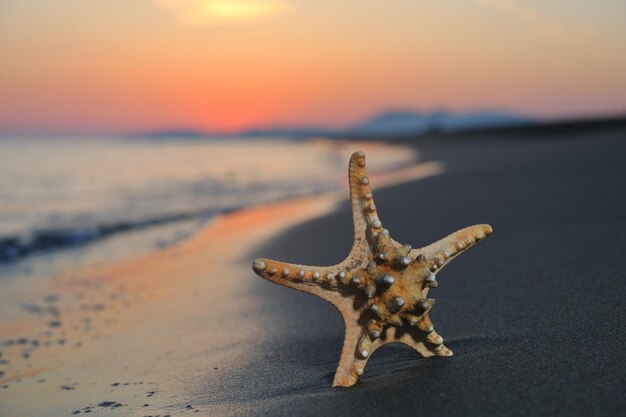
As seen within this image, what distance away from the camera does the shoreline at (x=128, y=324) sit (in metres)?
3.87

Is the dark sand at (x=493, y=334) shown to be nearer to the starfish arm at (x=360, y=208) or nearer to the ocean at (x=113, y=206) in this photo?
the starfish arm at (x=360, y=208)

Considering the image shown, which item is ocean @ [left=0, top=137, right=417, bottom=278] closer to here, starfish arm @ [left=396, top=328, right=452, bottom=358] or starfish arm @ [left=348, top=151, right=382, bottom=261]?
starfish arm @ [left=348, top=151, right=382, bottom=261]

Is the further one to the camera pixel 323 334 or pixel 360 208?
pixel 323 334

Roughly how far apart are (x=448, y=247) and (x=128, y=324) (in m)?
2.88

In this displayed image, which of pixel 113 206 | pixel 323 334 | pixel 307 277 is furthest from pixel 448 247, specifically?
pixel 113 206

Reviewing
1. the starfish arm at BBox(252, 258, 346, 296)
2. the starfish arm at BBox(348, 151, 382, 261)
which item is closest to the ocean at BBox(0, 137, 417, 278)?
the starfish arm at BBox(252, 258, 346, 296)

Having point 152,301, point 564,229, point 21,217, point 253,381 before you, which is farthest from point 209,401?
point 21,217

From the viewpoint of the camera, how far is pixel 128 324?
5297 millimetres

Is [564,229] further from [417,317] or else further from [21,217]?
[21,217]

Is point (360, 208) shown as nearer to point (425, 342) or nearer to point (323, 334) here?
point (425, 342)

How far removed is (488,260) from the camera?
5535 mm

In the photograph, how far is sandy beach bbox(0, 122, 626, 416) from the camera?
300 centimetres

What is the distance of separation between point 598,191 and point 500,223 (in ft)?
5.63

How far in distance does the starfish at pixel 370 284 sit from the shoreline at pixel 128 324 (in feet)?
2.92
